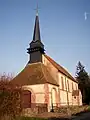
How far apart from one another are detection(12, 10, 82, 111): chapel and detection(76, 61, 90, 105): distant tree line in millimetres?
21376

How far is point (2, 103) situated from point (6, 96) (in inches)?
19.4

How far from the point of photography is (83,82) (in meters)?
66.9

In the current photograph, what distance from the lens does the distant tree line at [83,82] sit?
6119 centimetres

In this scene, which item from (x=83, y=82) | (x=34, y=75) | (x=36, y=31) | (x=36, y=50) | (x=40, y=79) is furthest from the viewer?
(x=83, y=82)

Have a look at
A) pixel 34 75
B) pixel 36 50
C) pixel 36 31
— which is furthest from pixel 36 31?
pixel 34 75

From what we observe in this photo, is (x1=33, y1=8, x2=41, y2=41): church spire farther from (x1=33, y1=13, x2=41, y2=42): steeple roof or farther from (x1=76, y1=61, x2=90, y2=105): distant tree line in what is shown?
(x1=76, y1=61, x2=90, y2=105): distant tree line

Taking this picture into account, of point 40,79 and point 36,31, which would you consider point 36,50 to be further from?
point 40,79

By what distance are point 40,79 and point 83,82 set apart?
39.2 meters

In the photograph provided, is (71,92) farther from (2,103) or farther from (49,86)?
(2,103)

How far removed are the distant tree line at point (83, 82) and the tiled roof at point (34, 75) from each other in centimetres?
3045

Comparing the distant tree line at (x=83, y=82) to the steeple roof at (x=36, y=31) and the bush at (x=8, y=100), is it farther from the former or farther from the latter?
the bush at (x=8, y=100)

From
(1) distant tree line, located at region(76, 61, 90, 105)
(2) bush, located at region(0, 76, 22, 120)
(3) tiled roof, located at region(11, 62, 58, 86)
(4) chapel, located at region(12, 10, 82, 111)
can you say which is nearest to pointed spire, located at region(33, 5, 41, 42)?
(4) chapel, located at region(12, 10, 82, 111)

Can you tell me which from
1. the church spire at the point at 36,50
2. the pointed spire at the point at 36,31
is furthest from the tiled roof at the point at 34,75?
the pointed spire at the point at 36,31

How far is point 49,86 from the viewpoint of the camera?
30516mm
